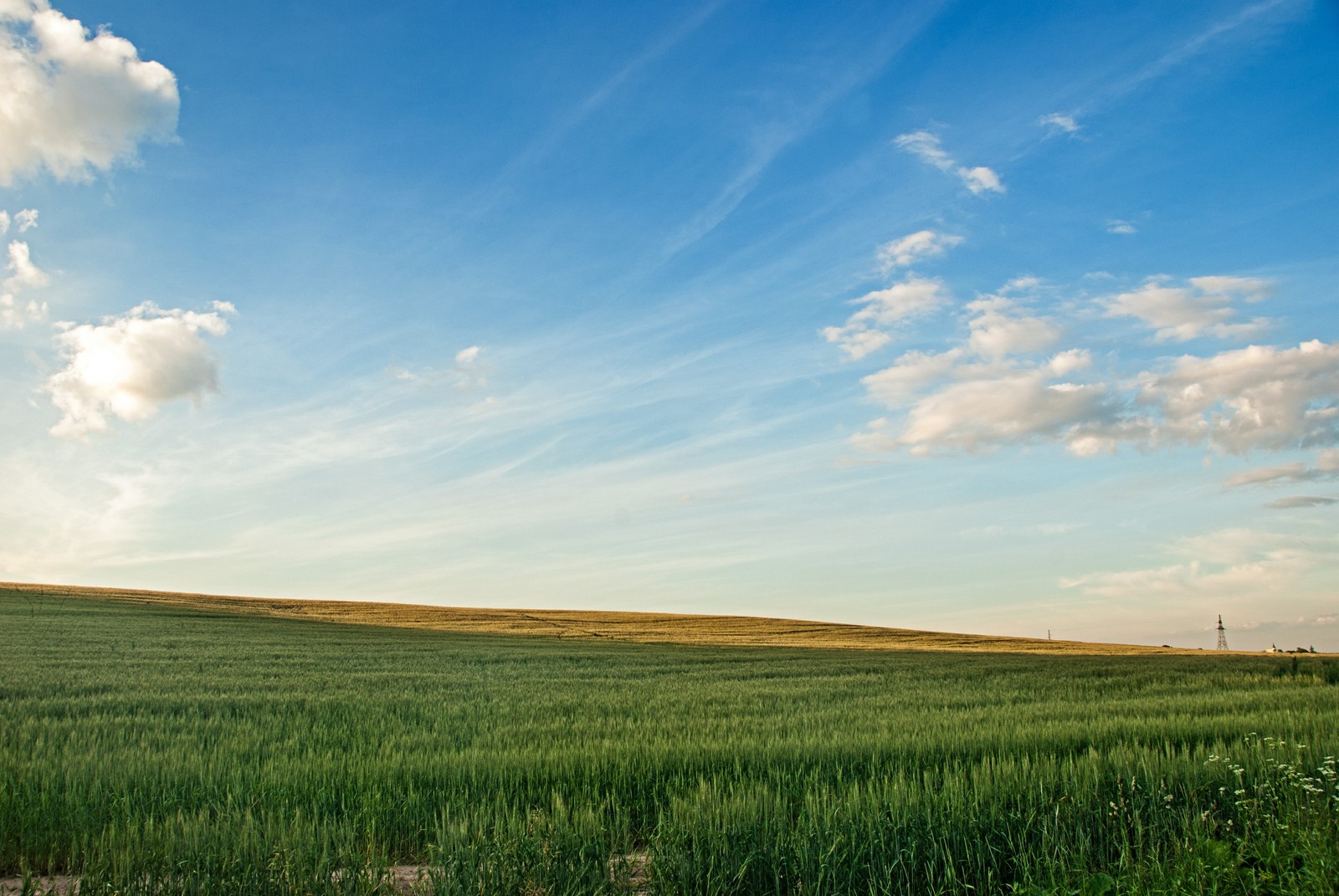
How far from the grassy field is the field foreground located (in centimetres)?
3268

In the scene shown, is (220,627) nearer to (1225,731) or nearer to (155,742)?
(155,742)

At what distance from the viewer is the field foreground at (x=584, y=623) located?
50.6 metres

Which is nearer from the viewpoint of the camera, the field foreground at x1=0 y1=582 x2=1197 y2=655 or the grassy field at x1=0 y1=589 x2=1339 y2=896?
the grassy field at x1=0 y1=589 x2=1339 y2=896

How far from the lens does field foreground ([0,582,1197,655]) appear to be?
166ft

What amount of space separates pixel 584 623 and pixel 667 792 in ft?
191

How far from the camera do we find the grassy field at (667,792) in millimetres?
4629

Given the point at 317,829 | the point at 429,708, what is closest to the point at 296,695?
the point at 429,708

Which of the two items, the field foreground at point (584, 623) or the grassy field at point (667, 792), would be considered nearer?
the grassy field at point (667, 792)

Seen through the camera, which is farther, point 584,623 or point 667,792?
point 584,623

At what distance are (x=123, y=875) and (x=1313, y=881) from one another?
661 centimetres

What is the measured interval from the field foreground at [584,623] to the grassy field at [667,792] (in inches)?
1287

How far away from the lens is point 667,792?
6.63 meters

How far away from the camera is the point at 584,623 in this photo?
6322 centimetres

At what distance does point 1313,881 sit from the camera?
167 inches
